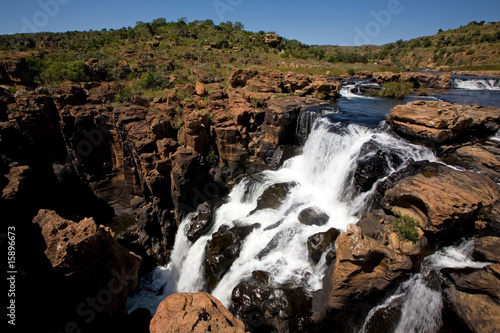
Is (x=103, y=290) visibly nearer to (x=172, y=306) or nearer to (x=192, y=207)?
(x=172, y=306)

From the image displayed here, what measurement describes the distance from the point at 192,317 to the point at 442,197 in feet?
23.6

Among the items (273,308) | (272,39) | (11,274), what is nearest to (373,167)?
(273,308)

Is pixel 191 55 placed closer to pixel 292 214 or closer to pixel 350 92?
pixel 350 92

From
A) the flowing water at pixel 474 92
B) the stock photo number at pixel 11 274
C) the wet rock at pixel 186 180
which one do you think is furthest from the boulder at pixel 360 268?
the flowing water at pixel 474 92

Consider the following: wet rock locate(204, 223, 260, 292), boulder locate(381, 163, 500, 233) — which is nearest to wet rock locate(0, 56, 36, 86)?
wet rock locate(204, 223, 260, 292)

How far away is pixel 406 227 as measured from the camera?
21.6 feet

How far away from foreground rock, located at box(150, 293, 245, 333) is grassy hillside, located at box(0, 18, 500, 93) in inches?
762

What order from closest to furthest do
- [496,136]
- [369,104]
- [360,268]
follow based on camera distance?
[360,268] → [496,136] → [369,104]

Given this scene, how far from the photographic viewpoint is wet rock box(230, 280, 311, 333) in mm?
6645

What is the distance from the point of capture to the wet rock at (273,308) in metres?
6.64

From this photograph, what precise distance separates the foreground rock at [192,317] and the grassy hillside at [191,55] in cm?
1934

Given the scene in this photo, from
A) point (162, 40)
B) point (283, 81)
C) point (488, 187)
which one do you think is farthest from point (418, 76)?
point (162, 40)

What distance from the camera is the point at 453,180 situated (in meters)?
7.21

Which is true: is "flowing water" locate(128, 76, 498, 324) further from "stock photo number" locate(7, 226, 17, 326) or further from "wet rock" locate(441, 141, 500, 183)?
"stock photo number" locate(7, 226, 17, 326)
